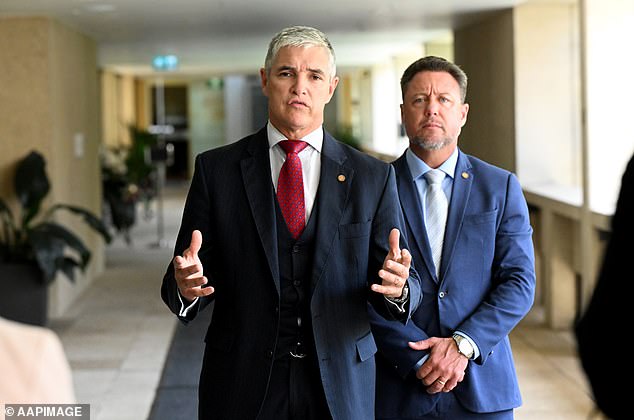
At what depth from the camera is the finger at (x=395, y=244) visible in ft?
7.09

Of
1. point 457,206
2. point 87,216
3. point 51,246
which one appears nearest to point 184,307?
point 457,206

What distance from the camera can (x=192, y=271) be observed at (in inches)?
83.8

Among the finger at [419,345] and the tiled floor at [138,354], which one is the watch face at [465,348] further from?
the tiled floor at [138,354]

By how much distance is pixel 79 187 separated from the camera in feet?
30.6

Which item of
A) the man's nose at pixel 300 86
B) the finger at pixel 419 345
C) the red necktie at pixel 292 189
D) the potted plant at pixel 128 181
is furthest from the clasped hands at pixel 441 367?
the potted plant at pixel 128 181

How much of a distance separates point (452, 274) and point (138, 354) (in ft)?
15.3

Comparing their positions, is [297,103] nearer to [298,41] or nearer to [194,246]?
Answer: [298,41]

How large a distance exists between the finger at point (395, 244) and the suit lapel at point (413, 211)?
0.99 feet

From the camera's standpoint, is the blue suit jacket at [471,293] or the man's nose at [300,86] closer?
the man's nose at [300,86]

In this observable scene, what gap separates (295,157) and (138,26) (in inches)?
281

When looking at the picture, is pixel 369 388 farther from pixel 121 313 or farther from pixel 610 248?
pixel 121 313

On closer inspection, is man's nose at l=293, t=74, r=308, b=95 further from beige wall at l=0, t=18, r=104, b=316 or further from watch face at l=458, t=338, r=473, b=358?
beige wall at l=0, t=18, r=104, b=316

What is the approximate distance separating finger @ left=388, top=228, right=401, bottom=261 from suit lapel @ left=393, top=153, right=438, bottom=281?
302 millimetres

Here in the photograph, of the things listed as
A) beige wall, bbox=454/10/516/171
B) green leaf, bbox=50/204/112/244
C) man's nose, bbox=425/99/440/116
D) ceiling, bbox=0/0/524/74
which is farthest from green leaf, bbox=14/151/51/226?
man's nose, bbox=425/99/440/116
